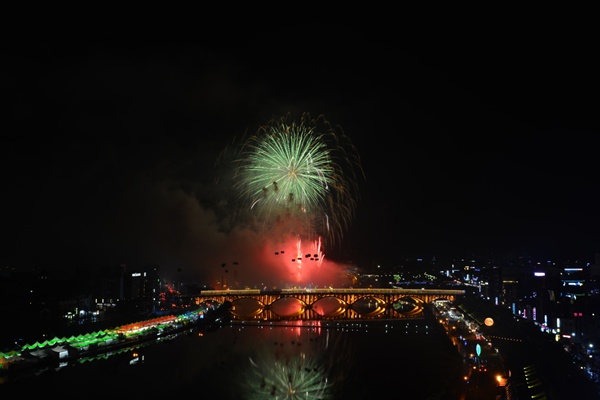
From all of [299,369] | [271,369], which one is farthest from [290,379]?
[271,369]

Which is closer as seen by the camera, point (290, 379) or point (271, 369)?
point (290, 379)

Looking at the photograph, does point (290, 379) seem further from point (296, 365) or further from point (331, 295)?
point (331, 295)

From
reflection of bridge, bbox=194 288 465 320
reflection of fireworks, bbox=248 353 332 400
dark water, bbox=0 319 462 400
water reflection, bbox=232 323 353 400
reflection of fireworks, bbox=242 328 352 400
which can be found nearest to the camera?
reflection of fireworks, bbox=248 353 332 400

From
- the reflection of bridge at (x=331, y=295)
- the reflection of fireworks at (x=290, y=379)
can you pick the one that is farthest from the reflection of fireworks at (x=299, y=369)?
the reflection of bridge at (x=331, y=295)

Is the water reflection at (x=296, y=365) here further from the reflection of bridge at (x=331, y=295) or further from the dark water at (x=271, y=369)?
the reflection of bridge at (x=331, y=295)

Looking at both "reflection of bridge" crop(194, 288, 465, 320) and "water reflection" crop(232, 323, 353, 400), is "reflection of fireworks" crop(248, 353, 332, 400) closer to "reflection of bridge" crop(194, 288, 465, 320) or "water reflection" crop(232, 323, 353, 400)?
"water reflection" crop(232, 323, 353, 400)

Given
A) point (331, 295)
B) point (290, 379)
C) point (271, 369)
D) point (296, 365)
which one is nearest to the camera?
point (290, 379)

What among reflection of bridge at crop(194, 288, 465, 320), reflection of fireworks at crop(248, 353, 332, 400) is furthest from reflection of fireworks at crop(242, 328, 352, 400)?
reflection of bridge at crop(194, 288, 465, 320)

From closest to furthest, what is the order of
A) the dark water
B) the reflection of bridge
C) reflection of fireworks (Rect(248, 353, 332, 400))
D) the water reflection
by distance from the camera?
reflection of fireworks (Rect(248, 353, 332, 400))
the dark water
the water reflection
the reflection of bridge
